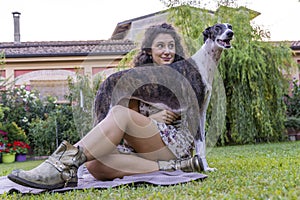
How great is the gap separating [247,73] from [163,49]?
531 cm

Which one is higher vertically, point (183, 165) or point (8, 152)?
point (183, 165)

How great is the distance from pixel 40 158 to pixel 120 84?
6.27 m

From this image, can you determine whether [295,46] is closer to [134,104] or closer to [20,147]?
[20,147]

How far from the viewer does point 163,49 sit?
293cm

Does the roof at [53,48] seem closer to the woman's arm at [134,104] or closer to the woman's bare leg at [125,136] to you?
the woman's arm at [134,104]

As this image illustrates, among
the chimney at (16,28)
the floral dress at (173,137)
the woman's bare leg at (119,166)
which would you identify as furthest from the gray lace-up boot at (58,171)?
the chimney at (16,28)

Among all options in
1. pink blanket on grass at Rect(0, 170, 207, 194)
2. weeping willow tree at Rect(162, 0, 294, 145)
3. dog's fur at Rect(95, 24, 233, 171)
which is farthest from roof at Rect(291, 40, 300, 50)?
pink blanket on grass at Rect(0, 170, 207, 194)

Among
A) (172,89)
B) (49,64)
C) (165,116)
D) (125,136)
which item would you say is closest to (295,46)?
(49,64)

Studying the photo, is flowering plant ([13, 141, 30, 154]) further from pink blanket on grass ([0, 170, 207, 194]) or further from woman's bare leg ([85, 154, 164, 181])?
woman's bare leg ([85, 154, 164, 181])

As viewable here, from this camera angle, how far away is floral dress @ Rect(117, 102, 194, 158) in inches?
101

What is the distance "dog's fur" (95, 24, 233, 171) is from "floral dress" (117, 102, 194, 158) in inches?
2.1

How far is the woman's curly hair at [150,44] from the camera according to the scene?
2.98 metres

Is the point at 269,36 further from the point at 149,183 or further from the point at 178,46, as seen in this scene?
the point at 149,183

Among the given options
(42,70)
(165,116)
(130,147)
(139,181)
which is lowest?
(139,181)
